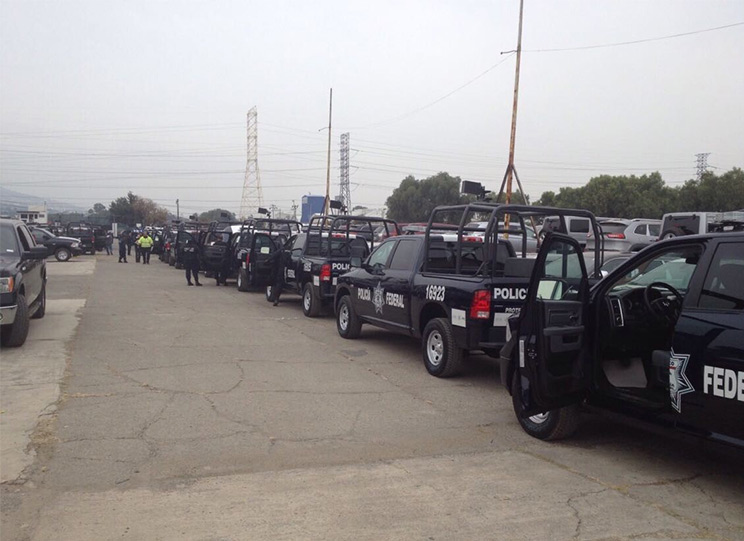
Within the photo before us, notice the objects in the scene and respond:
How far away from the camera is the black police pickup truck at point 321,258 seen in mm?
14016

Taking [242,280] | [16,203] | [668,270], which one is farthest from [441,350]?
[16,203]

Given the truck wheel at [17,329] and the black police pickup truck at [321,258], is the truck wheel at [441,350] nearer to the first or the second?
the black police pickup truck at [321,258]

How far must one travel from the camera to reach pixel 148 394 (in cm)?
765

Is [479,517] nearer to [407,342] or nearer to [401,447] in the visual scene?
[401,447]

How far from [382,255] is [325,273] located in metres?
3.31

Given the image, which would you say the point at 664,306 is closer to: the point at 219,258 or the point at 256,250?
the point at 256,250

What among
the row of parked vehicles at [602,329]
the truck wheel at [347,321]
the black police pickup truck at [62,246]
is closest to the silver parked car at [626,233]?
the truck wheel at [347,321]

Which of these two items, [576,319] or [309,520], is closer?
[309,520]

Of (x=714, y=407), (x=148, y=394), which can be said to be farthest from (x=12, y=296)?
(x=714, y=407)

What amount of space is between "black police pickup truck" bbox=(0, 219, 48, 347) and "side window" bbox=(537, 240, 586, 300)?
24.4ft

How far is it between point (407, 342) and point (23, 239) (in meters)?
6.58

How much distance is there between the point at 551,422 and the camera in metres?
6.19

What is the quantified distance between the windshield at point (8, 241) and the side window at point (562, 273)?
8.45m

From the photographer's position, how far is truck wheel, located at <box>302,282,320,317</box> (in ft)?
47.5
